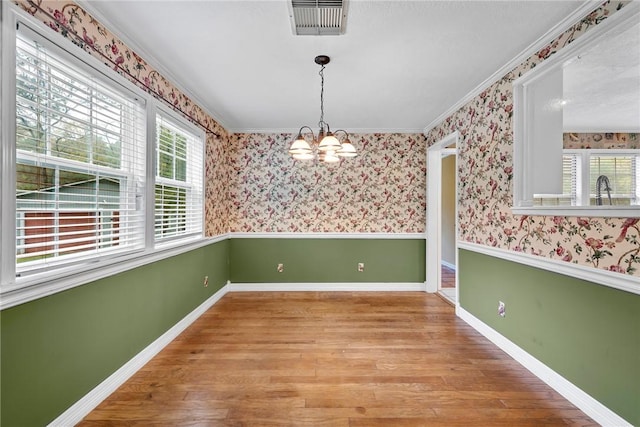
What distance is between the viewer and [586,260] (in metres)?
1.77

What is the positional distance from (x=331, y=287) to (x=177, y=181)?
8.57ft

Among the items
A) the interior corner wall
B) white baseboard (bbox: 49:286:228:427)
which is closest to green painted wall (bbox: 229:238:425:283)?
the interior corner wall

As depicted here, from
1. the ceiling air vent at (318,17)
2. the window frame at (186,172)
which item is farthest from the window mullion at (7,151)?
the ceiling air vent at (318,17)

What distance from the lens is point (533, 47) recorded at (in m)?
2.12

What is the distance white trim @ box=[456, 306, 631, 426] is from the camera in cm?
164

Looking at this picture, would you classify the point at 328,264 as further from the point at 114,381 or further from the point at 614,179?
the point at 614,179

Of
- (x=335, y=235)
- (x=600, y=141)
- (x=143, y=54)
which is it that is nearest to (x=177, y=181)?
(x=143, y=54)

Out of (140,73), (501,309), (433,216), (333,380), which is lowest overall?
(333,380)

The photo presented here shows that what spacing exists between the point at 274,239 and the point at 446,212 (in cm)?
380

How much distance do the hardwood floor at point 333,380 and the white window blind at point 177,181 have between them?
108cm

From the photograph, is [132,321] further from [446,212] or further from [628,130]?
[446,212]

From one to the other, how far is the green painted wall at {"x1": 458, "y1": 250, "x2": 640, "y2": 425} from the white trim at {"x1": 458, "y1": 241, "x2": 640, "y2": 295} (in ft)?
0.13

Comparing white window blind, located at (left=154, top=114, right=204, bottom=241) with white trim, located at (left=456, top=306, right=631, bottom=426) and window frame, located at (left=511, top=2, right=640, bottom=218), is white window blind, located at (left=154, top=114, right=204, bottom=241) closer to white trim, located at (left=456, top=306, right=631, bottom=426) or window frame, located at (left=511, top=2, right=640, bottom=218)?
window frame, located at (left=511, top=2, right=640, bottom=218)

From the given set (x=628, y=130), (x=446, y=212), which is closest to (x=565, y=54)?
(x=628, y=130)
